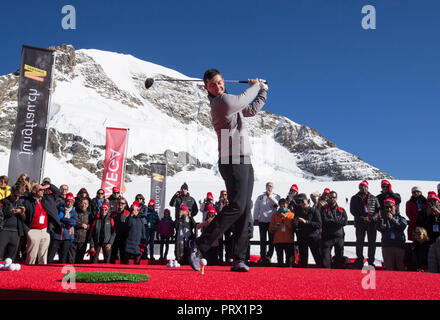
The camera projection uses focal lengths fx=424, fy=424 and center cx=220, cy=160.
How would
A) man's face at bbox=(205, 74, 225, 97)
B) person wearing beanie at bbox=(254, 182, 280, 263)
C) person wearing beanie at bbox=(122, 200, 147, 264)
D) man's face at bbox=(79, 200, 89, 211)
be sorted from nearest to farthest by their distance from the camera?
1. man's face at bbox=(205, 74, 225, 97)
2. person wearing beanie at bbox=(122, 200, 147, 264)
3. man's face at bbox=(79, 200, 89, 211)
4. person wearing beanie at bbox=(254, 182, 280, 263)

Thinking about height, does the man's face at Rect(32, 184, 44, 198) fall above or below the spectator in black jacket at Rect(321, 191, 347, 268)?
above

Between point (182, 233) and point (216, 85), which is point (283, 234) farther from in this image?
point (216, 85)

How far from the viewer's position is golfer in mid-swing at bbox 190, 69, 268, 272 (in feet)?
13.1

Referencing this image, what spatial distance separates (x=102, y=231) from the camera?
9.09m

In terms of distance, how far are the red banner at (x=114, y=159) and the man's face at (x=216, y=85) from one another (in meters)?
9.96

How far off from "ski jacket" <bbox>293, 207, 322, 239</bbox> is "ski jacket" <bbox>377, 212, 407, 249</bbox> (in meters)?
1.40

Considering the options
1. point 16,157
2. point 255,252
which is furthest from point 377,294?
point 255,252

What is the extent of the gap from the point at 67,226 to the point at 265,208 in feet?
14.5

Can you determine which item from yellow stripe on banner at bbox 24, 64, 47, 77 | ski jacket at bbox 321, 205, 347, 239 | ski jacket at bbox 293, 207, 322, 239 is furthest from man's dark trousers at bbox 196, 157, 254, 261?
yellow stripe on banner at bbox 24, 64, 47, 77

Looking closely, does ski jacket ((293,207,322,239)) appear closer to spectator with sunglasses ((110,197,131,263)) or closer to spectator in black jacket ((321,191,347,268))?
spectator in black jacket ((321,191,347,268))

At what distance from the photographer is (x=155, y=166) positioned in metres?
19.2

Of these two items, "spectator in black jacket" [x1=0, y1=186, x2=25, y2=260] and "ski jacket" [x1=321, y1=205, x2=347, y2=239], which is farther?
"ski jacket" [x1=321, y1=205, x2=347, y2=239]

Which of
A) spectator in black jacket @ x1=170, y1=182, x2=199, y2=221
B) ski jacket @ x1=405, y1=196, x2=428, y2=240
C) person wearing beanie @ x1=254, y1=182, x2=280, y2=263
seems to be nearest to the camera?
ski jacket @ x1=405, y1=196, x2=428, y2=240

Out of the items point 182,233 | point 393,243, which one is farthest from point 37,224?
point 393,243
